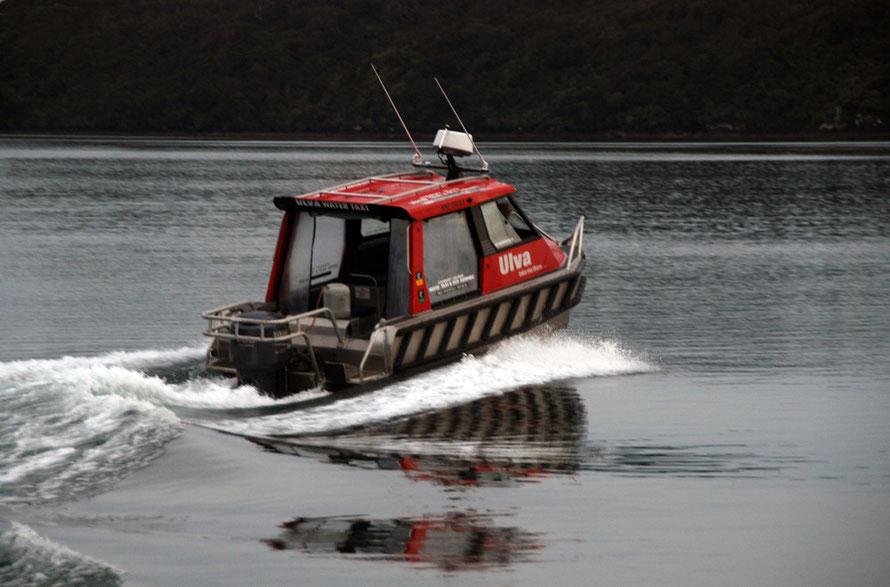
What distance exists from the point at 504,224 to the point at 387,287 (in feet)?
6.30

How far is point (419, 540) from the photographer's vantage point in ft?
26.8

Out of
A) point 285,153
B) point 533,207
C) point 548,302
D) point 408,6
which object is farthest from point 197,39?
point 548,302

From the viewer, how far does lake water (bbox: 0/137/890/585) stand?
7.81 m

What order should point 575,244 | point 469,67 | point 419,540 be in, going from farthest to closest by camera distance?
point 469,67, point 575,244, point 419,540

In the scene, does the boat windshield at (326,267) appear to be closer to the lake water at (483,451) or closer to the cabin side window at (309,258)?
the cabin side window at (309,258)

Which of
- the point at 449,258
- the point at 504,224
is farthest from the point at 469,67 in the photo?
the point at 449,258

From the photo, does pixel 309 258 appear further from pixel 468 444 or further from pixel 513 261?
pixel 468 444

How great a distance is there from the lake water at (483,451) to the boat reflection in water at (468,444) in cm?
3

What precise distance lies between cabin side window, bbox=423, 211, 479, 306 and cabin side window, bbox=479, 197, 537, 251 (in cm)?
37

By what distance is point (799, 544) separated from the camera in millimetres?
8344

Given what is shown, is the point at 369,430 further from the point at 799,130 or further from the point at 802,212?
the point at 799,130

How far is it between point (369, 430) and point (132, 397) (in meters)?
2.19

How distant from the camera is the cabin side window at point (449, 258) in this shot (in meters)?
12.7

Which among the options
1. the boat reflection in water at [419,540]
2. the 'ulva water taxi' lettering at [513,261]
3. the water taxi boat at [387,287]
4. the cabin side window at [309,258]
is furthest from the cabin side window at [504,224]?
the boat reflection in water at [419,540]
